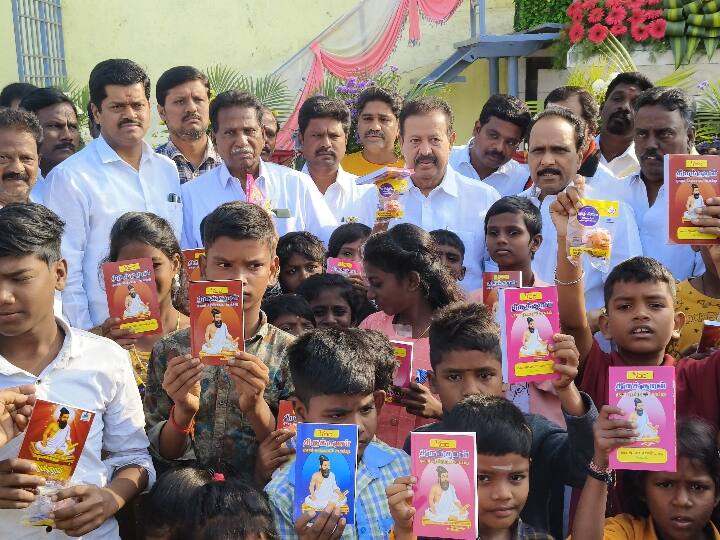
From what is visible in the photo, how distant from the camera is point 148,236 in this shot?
16.0 ft

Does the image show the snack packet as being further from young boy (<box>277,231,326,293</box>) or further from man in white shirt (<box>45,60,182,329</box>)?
man in white shirt (<box>45,60,182,329</box>)

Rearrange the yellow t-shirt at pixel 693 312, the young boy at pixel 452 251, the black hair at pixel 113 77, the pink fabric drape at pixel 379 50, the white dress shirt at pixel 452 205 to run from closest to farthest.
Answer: the yellow t-shirt at pixel 693 312
the young boy at pixel 452 251
the black hair at pixel 113 77
the white dress shirt at pixel 452 205
the pink fabric drape at pixel 379 50

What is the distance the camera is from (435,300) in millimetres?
4758

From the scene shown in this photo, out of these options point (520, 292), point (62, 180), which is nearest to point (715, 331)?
point (520, 292)

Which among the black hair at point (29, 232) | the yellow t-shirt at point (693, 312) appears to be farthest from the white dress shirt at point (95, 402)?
the yellow t-shirt at point (693, 312)

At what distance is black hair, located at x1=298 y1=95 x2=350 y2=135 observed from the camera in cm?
681

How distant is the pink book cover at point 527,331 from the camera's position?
12.0 ft

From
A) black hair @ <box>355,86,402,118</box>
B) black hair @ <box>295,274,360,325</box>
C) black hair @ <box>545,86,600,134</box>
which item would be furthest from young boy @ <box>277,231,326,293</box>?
black hair @ <box>545,86,600,134</box>

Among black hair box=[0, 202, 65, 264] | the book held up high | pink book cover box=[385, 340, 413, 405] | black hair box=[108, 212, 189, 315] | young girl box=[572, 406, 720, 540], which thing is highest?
black hair box=[0, 202, 65, 264]

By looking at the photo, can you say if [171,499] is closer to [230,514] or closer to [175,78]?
[230,514]

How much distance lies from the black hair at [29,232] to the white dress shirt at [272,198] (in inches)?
92.1

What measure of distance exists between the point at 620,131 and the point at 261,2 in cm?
823

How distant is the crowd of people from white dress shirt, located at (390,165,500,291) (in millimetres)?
14

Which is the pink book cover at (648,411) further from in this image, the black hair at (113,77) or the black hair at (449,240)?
the black hair at (113,77)
